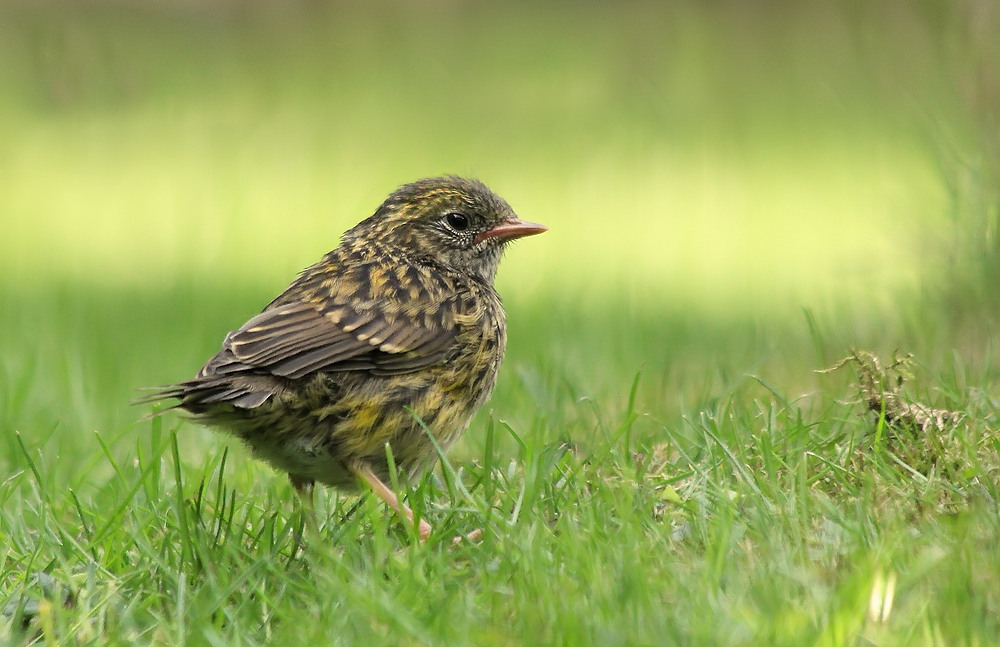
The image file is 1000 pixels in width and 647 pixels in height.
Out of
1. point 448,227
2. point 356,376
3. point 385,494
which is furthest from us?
point 448,227

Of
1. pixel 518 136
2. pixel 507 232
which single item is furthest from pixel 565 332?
pixel 518 136


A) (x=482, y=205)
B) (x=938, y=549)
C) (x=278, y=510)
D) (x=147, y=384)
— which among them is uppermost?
(x=482, y=205)

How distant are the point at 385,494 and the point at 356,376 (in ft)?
1.51

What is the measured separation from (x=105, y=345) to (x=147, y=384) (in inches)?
32.4

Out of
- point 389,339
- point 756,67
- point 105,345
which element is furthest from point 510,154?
point 389,339

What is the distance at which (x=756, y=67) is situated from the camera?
22078 mm

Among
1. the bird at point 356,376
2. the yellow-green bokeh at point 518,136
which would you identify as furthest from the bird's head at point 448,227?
the yellow-green bokeh at point 518,136

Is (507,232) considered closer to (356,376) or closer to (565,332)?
(356,376)

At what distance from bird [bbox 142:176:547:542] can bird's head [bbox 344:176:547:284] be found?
306 mm

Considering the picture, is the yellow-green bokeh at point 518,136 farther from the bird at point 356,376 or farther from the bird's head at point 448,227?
the bird at point 356,376

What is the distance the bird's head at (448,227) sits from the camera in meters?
6.46

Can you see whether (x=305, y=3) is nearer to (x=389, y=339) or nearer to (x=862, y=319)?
(x=862, y=319)

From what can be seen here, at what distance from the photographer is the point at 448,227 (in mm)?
6500

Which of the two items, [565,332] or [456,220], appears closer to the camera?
[456,220]
